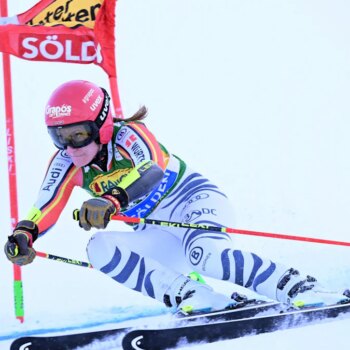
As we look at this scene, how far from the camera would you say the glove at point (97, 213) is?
3586 mm

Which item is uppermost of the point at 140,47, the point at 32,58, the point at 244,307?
the point at 140,47

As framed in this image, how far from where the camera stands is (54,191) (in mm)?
4273

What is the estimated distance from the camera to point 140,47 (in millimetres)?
8883

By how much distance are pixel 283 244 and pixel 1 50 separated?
9.50ft

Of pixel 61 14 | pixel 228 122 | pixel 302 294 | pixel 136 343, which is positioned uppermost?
pixel 61 14

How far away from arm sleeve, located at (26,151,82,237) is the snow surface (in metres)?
1.19

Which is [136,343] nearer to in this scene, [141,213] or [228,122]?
[141,213]

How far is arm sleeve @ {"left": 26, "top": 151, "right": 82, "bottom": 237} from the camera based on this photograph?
419cm

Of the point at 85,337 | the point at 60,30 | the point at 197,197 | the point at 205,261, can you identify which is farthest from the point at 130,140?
the point at 60,30

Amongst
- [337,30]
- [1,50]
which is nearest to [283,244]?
[1,50]

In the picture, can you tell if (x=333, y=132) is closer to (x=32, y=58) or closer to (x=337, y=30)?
(x=337, y=30)

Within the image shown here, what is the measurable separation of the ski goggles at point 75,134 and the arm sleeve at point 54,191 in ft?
0.87

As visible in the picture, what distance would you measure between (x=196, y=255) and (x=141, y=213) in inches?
21.1

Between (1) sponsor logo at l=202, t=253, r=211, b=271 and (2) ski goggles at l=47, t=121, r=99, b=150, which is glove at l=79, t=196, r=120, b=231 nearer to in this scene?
(2) ski goggles at l=47, t=121, r=99, b=150
